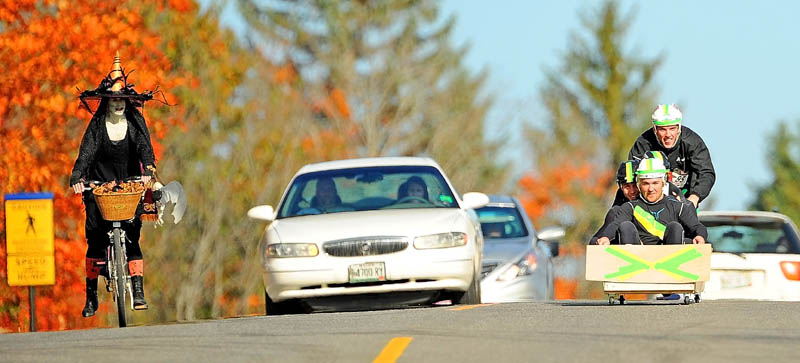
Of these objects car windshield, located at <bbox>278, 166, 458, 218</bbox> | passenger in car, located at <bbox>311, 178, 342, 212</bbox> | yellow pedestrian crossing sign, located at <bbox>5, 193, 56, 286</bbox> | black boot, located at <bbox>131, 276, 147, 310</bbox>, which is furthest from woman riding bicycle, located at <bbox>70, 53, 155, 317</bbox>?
yellow pedestrian crossing sign, located at <bbox>5, 193, 56, 286</bbox>

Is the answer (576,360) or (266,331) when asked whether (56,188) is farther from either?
(576,360)

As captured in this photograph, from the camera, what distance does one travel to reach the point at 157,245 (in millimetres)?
41656

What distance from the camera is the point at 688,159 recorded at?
16125mm

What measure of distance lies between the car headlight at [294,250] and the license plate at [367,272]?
39 centimetres

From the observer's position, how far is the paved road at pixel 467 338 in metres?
10.4

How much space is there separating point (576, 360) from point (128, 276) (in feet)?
19.2

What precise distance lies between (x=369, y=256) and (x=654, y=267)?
2.81 m

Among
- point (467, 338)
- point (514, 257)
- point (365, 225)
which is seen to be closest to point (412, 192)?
point (365, 225)

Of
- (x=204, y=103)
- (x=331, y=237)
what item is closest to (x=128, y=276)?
(x=331, y=237)

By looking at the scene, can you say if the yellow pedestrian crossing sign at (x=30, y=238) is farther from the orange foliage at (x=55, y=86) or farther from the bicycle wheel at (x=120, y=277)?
the orange foliage at (x=55, y=86)

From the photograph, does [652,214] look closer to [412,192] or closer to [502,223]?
[412,192]

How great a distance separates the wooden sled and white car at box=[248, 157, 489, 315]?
6.27 feet

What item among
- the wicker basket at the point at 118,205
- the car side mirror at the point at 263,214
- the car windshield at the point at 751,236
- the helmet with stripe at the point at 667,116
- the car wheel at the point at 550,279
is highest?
the helmet with stripe at the point at 667,116

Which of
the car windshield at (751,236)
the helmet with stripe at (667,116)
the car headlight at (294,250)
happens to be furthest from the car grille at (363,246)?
the car windshield at (751,236)
